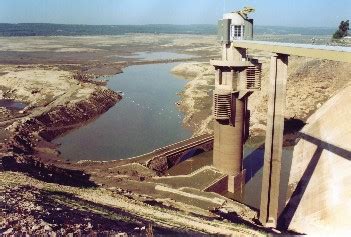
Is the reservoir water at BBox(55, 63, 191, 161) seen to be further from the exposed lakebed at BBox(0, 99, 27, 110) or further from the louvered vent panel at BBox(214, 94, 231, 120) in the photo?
the louvered vent panel at BBox(214, 94, 231, 120)

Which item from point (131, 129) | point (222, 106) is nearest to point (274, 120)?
point (222, 106)

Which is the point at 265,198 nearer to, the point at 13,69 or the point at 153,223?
the point at 153,223

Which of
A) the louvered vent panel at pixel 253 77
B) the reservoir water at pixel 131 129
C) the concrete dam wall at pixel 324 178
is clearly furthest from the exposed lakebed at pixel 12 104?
the concrete dam wall at pixel 324 178

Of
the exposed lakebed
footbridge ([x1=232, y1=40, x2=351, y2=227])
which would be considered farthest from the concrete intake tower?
the exposed lakebed

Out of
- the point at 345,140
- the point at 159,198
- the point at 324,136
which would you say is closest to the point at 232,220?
the point at 159,198

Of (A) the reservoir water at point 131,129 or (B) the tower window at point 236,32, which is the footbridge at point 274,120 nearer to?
(B) the tower window at point 236,32

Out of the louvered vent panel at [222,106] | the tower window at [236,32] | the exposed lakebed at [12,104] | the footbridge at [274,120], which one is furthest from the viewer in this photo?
the exposed lakebed at [12,104]

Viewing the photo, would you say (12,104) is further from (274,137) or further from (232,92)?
(274,137)
